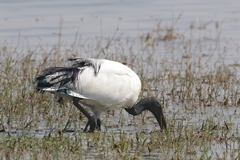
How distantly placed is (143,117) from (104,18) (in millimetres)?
8131

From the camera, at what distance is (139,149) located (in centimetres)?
732

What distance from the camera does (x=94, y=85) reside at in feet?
26.9

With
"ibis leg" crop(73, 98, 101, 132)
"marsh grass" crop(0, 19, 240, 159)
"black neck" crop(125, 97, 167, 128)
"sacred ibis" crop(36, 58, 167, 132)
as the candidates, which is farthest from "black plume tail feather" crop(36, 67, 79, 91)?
"black neck" crop(125, 97, 167, 128)

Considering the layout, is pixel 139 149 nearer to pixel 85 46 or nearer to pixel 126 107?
pixel 126 107

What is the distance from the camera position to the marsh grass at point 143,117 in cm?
715

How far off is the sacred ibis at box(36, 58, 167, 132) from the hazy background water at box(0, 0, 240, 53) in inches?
218

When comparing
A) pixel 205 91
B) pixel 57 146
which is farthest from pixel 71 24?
pixel 57 146

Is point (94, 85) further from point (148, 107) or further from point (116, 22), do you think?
point (116, 22)

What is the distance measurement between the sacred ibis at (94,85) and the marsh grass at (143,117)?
25 cm

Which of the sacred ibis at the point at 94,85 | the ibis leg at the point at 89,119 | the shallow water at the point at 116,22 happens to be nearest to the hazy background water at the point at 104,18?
the shallow water at the point at 116,22

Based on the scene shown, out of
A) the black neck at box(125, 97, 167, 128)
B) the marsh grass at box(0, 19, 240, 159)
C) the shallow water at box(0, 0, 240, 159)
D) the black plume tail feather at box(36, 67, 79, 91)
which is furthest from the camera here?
the shallow water at box(0, 0, 240, 159)

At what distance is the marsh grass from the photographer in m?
7.15

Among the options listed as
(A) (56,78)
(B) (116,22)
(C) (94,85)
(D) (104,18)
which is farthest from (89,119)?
(D) (104,18)

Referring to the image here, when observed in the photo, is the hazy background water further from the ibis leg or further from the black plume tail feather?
the black plume tail feather
